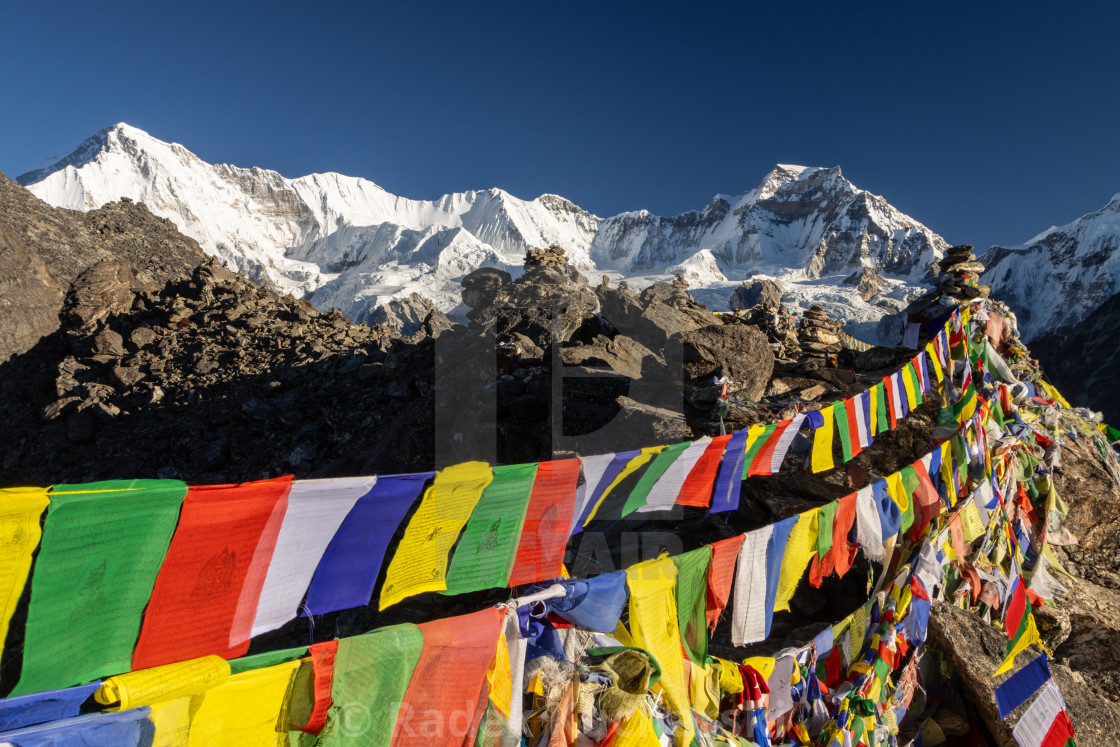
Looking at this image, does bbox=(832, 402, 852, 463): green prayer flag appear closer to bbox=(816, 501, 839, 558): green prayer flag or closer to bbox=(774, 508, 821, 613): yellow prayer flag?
bbox=(816, 501, 839, 558): green prayer flag

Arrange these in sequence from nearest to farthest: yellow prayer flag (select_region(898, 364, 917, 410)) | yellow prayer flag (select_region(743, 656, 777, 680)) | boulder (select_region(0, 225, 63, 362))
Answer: yellow prayer flag (select_region(743, 656, 777, 680)) → yellow prayer flag (select_region(898, 364, 917, 410)) → boulder (select_region(0, 225, 63, 362))

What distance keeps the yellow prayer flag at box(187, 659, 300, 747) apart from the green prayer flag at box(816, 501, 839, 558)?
13.2 feet

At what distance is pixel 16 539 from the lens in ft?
7.55

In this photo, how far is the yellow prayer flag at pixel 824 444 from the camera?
6023mm

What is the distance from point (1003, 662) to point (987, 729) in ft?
2.06

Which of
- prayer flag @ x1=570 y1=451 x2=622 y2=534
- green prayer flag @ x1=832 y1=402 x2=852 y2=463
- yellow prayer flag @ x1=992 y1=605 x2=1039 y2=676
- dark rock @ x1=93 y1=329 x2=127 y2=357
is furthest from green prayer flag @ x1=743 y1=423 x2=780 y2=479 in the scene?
dark rock @ x1=93 y1=329 x2=127 y2=357

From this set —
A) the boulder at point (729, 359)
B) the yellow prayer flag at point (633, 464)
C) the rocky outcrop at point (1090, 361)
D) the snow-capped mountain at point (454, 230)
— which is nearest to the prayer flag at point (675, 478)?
the yellow prayer flag at point (633, 464)

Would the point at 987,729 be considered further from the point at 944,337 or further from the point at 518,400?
the point at 518,400

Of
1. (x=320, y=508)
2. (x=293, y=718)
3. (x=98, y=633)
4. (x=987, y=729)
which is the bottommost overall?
(x=987, y=729)

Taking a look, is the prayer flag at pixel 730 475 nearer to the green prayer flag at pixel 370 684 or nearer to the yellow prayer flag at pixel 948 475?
the yellow prayer flag at pixel 948 475

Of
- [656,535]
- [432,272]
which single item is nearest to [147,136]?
[432,272]

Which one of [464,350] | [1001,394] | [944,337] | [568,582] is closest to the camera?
[568,582]

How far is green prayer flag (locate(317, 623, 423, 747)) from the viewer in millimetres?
2092

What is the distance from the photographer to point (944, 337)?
8945mm
